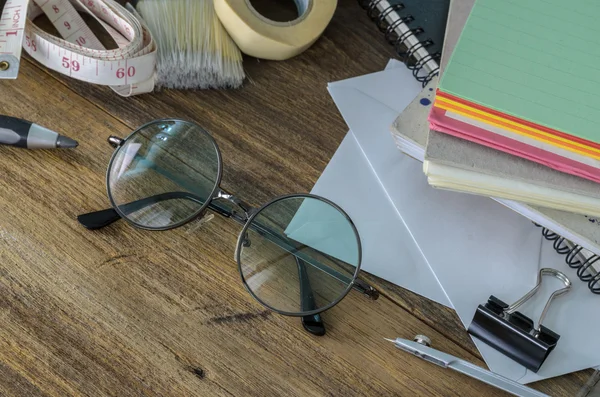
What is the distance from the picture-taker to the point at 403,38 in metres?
1.04

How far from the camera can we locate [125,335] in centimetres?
85

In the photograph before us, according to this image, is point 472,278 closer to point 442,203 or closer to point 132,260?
point 442,203

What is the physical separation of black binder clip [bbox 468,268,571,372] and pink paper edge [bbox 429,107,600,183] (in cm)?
16

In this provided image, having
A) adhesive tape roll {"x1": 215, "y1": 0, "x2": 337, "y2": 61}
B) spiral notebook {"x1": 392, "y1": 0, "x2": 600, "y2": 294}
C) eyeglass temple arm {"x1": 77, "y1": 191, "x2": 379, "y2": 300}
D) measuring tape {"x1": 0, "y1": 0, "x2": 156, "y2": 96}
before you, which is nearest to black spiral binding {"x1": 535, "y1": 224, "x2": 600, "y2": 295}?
spiral notebook {"x1": 392, "y1": 0, "x2": 600, "y2": 294}

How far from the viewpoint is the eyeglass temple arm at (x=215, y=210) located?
35.0 inches

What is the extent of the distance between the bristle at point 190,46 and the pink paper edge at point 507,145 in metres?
0.32

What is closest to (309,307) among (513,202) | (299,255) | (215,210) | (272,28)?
(299,255)

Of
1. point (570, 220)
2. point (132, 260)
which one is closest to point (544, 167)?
point (570, 220)

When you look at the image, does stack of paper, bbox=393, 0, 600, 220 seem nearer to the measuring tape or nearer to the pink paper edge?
the pink paper edge

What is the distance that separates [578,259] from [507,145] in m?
0.21

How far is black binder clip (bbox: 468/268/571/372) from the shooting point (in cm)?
85

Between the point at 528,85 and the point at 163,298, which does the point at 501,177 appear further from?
the point at 163,298

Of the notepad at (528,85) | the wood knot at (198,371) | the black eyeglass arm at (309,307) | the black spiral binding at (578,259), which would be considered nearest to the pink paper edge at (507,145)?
the notepad at (528,85)

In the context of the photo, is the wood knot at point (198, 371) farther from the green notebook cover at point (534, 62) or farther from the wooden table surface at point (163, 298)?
the green notebook cover at point (534, 62)
